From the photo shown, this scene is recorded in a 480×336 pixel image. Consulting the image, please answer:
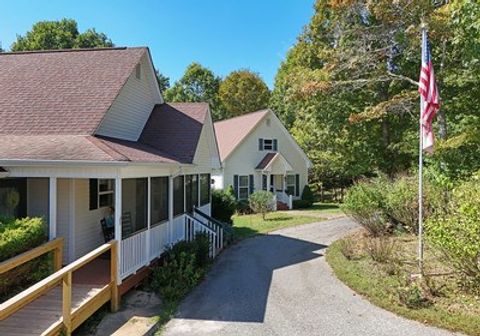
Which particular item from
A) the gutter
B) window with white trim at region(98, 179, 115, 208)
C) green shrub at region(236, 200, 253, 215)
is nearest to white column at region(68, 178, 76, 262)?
window with white trim at region(98, 179, 115, 208)

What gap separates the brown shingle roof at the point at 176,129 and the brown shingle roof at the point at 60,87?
2.35 m

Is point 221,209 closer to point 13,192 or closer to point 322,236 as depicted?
point 322,236

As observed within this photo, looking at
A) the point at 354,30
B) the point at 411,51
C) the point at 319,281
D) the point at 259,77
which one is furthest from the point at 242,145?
the point at 259,77

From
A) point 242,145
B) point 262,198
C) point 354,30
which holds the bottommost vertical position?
point 262,198

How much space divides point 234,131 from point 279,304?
20.9 m

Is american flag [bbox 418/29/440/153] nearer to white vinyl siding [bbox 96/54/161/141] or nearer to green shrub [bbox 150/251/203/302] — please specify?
green shrub [bbox 150/251/203/302]

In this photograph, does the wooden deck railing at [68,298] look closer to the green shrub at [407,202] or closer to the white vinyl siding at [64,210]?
the white vinyl siding at [64,210]

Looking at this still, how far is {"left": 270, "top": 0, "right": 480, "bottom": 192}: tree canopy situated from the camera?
602 inches

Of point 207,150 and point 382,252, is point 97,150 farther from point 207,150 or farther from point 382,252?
point 207,150

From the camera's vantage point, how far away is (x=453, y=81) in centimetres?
1858

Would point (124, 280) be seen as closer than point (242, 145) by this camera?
Yes

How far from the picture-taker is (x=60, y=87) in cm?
1209

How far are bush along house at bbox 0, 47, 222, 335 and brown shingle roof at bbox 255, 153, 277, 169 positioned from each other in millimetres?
11604

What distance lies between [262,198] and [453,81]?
10.7 m
